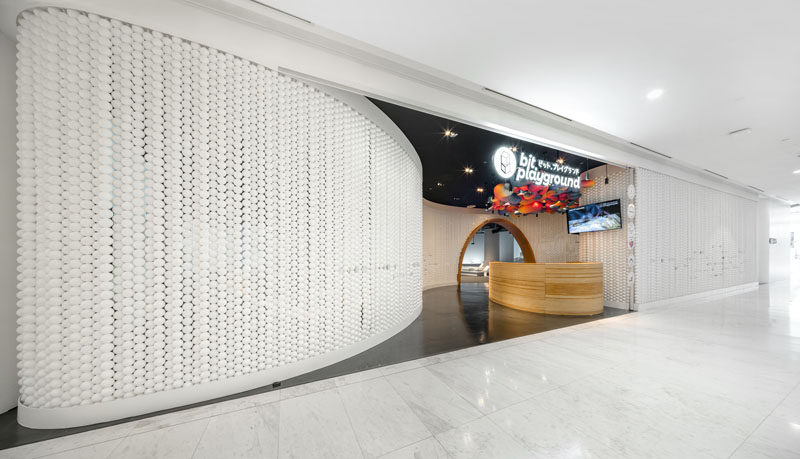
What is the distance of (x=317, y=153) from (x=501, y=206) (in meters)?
5.86

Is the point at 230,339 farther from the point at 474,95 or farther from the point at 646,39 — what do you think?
the point at 646,39

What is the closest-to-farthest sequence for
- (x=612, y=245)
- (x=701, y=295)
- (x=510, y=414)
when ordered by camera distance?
(x=510, y=414)
(x=612, y=245)
(x=701, y=295)

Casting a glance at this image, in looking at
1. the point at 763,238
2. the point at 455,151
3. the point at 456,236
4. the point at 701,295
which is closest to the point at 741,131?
the point at 455,151

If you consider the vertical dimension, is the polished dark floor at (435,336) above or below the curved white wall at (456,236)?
below

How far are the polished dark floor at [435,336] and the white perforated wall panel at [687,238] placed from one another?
5.74 ft

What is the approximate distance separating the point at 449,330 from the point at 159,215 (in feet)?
12.8

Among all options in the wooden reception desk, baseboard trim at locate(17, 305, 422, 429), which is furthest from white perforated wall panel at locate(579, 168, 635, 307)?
baseboard trim at locate(17, 305, 422, 429)

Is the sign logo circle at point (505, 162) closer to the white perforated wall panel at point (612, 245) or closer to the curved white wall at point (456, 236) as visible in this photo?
the white perforated wall panel at point (612, 245)

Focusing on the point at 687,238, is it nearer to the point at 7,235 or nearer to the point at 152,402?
the point at 152,402

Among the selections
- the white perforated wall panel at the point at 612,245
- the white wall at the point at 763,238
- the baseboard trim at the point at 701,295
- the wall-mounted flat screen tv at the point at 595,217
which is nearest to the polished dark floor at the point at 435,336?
the white perforated wall panel at the point at 612,245

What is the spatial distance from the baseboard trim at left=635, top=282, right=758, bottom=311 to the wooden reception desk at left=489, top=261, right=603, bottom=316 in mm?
1263

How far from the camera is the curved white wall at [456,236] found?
9.87 meters

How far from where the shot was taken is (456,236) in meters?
11.4

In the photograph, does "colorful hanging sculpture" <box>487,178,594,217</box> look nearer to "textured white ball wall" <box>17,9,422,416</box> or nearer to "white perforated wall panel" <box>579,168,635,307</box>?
"white perforated wall panel" <box>579,168,635,307</box>
